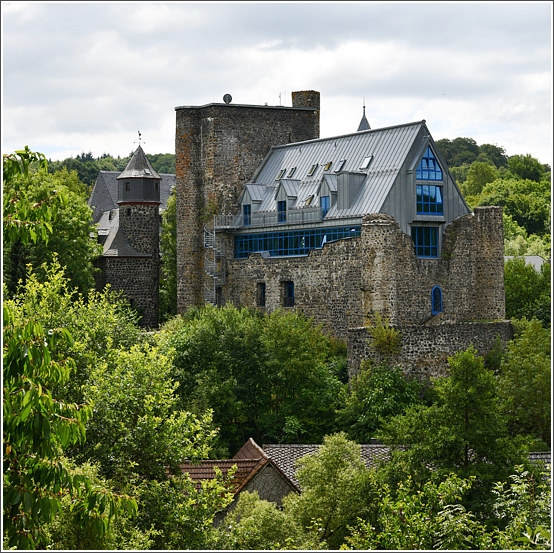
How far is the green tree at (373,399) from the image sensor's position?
1444 inches

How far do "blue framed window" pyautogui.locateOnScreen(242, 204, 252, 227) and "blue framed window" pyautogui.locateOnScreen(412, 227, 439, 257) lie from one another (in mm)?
8947

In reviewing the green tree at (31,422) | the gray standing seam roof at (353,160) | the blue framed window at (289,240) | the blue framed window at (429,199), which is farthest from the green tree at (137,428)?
the blue framed window at (429,199)

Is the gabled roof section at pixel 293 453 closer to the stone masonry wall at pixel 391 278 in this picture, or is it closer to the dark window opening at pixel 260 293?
the stone masonry wall at pixel 391 278

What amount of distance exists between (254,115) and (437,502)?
3102cm

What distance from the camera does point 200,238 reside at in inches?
1971

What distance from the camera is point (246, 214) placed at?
48.5 metres

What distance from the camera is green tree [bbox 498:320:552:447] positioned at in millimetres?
35969

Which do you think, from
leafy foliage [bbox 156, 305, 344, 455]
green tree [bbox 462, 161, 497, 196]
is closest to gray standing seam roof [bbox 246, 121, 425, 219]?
leafy foliage [bbox 156, 305, 344, 455]

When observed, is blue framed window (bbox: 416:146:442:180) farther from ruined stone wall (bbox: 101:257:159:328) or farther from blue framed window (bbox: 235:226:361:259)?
ruined stone wall (bbox: 101:257:159:328)

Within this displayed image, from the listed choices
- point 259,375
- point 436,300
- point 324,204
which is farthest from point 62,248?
point 436,300

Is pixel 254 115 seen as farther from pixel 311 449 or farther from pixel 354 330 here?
pixel 311 449

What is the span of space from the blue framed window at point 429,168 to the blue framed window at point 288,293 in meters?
7.34

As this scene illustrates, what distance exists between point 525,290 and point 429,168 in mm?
12363

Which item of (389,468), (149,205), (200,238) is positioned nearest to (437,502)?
(389,468)
